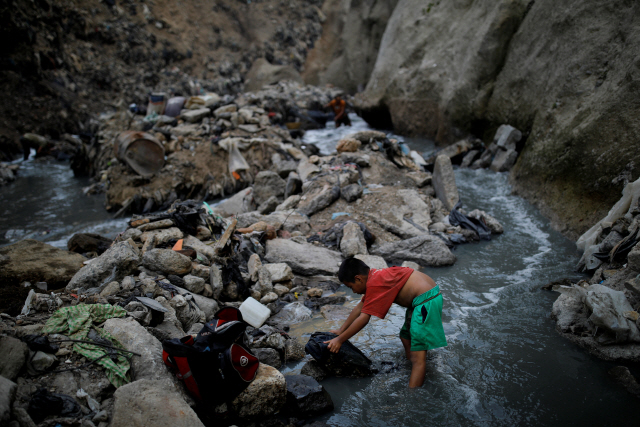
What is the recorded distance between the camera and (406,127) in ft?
39.6

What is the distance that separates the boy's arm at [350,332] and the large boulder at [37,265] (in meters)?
2.75

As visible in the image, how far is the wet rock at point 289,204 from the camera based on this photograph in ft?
21.3

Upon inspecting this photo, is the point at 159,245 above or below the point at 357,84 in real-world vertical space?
below

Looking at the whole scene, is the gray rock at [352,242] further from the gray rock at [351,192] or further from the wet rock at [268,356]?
the wet rock at [268,356]

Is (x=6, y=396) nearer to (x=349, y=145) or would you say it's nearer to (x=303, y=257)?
(x=303, y=257)

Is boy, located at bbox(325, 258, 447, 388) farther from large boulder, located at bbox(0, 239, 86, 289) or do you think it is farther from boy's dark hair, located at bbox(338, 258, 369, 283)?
large boulder, located at bbox(0, 239, 86, 289)

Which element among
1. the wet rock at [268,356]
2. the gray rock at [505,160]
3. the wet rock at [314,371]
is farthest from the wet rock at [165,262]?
the gray rock at [505,160]

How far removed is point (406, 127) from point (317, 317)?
961 centimetres

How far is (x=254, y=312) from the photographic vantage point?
11.3 ft

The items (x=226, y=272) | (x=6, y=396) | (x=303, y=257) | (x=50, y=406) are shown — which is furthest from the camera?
(x=303, y=257)

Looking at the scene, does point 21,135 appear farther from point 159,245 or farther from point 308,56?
point 308,56

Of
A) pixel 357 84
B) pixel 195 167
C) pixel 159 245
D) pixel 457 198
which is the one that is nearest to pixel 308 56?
pixel 357 84

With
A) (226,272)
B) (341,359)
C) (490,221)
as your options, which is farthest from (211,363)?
(490,221)

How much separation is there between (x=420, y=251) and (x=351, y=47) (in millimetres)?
16819
